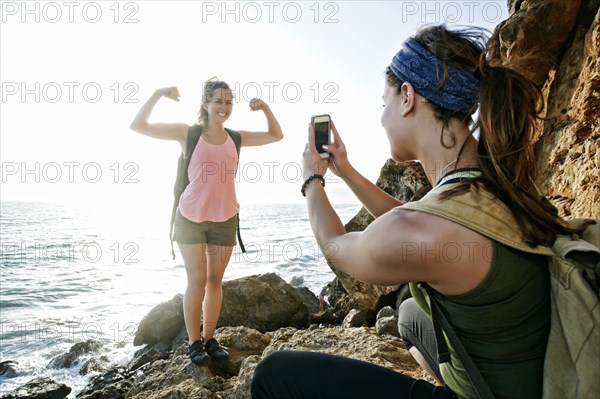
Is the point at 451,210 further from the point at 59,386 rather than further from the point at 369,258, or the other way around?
the point at 59,386

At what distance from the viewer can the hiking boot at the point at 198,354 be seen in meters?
4.53

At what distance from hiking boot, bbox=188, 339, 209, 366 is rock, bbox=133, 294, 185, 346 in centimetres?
715

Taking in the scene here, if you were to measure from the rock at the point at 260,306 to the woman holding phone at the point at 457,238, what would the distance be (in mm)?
7809

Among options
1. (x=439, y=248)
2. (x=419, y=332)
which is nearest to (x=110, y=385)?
(x=419, y=332)

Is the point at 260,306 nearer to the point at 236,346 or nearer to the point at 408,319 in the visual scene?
the point at 236,346

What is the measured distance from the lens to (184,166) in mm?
4477

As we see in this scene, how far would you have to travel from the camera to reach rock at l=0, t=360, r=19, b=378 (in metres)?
10.2

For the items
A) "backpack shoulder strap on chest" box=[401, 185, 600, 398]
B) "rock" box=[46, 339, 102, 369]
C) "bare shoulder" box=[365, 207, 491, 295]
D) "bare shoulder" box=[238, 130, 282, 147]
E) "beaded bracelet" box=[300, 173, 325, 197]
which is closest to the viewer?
"backpack shoulder strap on chest" box=[401, 185, 600, 398]

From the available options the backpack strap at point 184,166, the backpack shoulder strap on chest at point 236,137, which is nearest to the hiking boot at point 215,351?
the backpack strap at point 184,166

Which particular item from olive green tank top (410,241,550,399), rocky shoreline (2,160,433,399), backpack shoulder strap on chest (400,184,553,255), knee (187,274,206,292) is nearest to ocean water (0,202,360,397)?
rocky shoreline (2,160,433,399)

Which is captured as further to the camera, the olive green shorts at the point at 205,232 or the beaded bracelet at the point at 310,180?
the olive green shorts at the point at 205,232

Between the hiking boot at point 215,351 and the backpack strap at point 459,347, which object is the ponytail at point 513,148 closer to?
the backpack strap at point 459,347

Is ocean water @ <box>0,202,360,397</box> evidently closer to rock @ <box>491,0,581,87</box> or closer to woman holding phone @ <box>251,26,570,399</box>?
woman holding phone @ <box>251,26,570,399</box>

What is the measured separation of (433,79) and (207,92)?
344 centimetres
